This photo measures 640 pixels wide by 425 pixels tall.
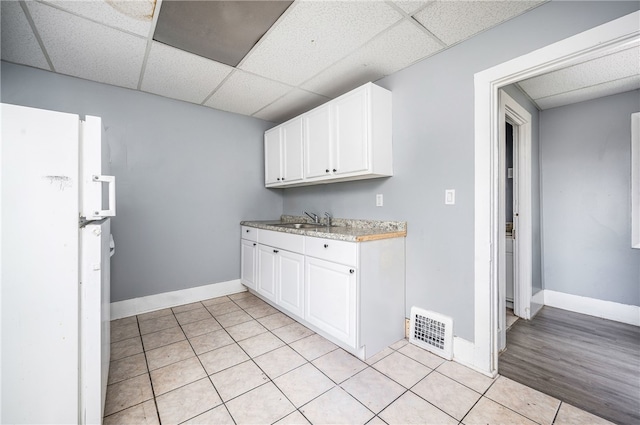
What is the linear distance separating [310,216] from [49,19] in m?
2.60

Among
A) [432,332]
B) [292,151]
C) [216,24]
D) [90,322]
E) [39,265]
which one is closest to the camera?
[39,265]

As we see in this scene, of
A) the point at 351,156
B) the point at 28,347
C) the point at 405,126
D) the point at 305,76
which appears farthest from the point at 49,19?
the point at 405,126

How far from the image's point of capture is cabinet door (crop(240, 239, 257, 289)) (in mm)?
3062

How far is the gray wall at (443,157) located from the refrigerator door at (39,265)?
209 cm

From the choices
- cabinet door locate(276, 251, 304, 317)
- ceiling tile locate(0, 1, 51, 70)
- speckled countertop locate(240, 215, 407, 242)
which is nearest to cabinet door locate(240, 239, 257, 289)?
speckled countertop locate(240, 215, 407, 242)

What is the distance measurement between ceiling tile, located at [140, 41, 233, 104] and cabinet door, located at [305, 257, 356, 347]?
1856mm

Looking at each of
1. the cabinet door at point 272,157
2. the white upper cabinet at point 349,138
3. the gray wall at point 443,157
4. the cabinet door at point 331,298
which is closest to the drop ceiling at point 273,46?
the gray wall at point 443,157

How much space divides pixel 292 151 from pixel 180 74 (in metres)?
1.27

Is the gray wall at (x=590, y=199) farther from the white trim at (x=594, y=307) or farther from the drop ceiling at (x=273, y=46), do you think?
the drop ceiling at (x=273, y=46)

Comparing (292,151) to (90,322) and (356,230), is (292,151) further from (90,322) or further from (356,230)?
(90,322)

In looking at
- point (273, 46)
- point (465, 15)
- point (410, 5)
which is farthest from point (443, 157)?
point (273, 46)

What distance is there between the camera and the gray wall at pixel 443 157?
1662 mm

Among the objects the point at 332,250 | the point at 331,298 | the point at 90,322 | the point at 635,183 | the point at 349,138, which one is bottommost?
the point at 331,298

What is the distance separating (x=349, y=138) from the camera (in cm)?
231
